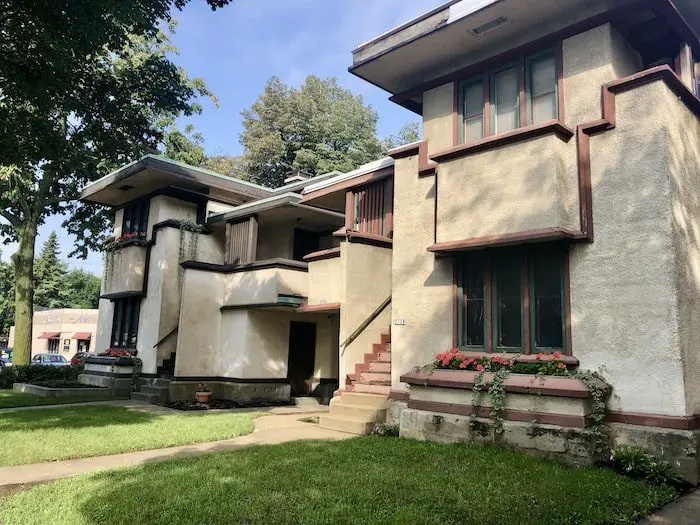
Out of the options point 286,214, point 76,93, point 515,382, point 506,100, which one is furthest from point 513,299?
point 76,93

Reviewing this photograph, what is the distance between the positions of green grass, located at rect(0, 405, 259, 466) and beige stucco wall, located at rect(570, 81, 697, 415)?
21.0ft

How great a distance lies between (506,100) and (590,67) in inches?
57.7

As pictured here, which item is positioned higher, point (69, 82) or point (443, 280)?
point (69, 82)

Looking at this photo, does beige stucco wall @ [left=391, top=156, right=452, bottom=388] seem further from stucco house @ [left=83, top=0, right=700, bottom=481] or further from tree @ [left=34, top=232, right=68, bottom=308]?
tree @ [left=34, top=232, right=68, bottom=308]

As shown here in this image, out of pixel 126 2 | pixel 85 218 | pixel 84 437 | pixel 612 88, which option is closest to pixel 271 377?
pixel 84 437

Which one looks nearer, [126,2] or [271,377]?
[126,2]

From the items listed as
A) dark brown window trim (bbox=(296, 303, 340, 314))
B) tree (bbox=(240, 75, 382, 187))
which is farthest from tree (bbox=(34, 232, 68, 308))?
dark brown window trim (bbox=(296, 303, 340, 314))

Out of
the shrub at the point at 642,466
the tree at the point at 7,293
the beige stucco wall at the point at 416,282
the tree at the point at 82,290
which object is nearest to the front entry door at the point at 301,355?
the beige stucco wall at the point at 416,282

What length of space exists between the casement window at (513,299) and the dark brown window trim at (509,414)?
1093 mm

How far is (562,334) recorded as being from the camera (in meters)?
8.22

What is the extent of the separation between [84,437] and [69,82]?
711 centimetres

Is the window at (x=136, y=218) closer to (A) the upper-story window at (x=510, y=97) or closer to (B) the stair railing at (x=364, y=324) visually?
(B) the stair railing at (x=364, y=324)

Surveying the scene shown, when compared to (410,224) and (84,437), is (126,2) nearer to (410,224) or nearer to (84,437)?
(410,224)

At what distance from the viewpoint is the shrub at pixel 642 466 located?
262 inches
